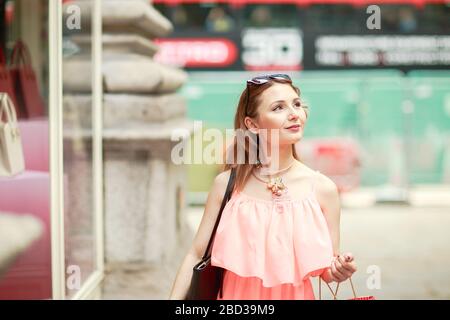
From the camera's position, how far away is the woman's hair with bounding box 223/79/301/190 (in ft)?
9.10

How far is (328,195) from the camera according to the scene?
274 cm

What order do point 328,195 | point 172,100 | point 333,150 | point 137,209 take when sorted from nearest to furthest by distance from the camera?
point 328,195, point 137,209, point 172,100, point 333,150

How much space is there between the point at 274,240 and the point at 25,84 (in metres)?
1.84

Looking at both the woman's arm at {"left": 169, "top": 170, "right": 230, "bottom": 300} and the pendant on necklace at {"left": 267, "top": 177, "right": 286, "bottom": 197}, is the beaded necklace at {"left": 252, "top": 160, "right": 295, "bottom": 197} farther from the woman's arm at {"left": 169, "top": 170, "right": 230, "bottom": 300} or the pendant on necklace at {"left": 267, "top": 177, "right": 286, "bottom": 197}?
the woman's arm at {"left": 169, "top": 170, "right": 230, "bottom": 300}

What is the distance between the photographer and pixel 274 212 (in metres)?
2.73

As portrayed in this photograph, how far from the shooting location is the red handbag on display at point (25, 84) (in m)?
3.88

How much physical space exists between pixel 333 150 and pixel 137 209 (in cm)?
507

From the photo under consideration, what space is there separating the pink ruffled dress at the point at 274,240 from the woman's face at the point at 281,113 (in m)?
0.20

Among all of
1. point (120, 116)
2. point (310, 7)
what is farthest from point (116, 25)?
point (310, 7)

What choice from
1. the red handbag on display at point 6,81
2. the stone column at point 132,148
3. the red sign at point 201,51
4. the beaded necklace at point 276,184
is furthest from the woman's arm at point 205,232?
the red sign at point 201,51

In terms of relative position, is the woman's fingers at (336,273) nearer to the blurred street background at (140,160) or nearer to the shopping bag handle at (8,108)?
the blurred street background at (140,160)

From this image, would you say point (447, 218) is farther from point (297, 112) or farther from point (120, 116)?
point (297, 112)

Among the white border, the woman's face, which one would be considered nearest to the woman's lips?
the woman's face

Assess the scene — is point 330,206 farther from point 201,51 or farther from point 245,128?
point 201,51
